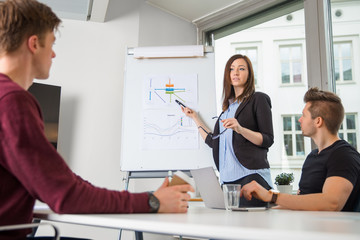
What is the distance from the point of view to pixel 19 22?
94 cm

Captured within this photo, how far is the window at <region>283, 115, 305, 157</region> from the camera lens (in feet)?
10.3

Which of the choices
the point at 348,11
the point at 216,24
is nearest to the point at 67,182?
the point at 348,11

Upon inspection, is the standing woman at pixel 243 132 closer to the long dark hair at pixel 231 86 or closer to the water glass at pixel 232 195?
the long dark hair at pixel 231 86

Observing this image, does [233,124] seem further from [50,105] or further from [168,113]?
[50,105]

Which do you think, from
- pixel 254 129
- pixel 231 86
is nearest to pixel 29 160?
pixel 254 129

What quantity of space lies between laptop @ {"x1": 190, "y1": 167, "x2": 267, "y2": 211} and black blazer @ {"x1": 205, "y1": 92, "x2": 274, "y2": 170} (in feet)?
2.41

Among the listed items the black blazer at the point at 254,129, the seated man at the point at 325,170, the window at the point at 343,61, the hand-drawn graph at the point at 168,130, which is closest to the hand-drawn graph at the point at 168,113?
the hand-drawn graph at the point at 168,130

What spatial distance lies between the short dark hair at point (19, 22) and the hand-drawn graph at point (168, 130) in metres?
1.72

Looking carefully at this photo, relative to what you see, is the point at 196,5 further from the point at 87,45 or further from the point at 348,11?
the point at 348,11

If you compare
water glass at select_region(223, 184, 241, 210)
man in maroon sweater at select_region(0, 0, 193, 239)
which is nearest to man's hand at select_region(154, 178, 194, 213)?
man in maroon sweater at select_region(0, 0, 193, 239)

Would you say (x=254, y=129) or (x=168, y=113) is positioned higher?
(x=168, y=113)

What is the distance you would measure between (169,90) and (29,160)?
6.58 feet

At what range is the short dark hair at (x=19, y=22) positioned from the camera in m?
0.93

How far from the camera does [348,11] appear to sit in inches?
109
